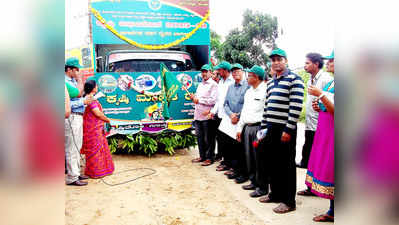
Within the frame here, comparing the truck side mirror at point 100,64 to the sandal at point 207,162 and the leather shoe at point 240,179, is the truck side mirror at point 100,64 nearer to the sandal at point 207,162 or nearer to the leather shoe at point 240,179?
the sandal at point 207,162

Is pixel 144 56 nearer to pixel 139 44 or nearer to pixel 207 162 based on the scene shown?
pixel 139 44

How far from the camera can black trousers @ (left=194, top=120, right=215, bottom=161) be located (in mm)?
5289

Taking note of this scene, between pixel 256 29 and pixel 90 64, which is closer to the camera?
pixel 90 64

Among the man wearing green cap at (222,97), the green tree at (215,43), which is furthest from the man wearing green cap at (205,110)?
the green tree at (215,43)

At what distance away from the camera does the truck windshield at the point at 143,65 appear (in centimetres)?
567

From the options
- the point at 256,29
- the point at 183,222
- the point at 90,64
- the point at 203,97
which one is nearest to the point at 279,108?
the point at 183,222

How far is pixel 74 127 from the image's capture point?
4.02 m

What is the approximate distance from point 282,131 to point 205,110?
7.21 ft

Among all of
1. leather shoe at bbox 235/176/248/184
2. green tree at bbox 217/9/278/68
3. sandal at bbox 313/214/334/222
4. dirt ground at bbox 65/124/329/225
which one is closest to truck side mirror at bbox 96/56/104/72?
dirt ground at bbox 65/124/329/225

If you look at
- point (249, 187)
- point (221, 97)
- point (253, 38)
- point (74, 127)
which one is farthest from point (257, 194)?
point (253, 38)
